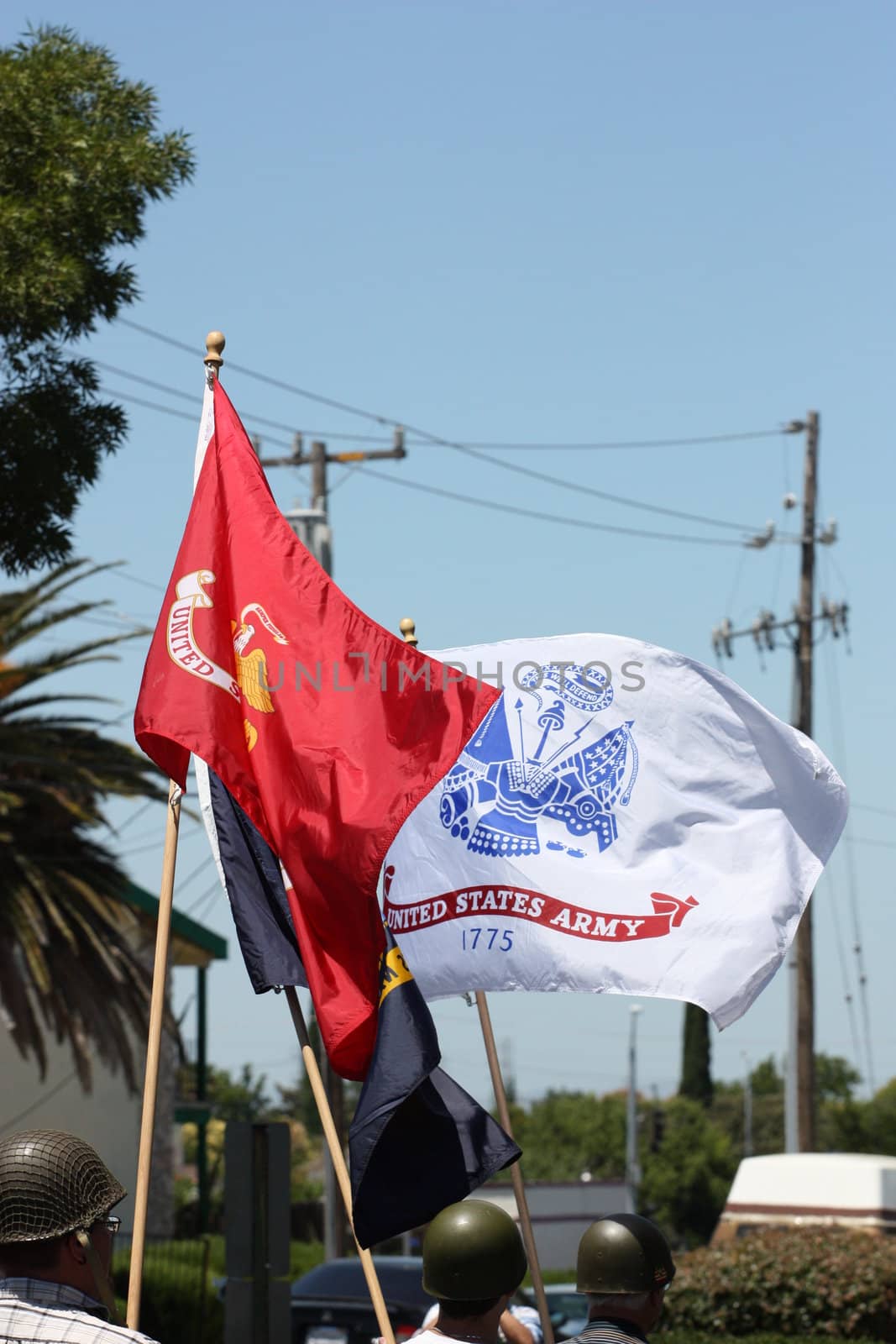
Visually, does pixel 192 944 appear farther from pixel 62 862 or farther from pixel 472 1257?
pixel 472 1257

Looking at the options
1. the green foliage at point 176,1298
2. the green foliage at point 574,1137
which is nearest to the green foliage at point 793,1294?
the green foliage at point 176,1298

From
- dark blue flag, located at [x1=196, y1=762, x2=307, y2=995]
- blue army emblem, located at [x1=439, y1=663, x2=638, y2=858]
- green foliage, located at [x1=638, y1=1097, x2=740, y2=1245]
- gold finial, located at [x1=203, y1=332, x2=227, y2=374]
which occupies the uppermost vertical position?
gold finial, located at [x1=203, y1=332, x2=227, y2=374]

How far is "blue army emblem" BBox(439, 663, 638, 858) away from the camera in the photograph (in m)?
7.64

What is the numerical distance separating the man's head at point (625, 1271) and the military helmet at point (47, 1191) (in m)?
1.86

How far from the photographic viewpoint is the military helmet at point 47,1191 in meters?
3.32

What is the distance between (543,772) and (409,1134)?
7.01 ft

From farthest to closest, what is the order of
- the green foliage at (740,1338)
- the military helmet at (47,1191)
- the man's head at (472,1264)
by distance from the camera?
the green foliage at (740,1338) < the man's head at (472,1264) < the military helmet at (47,1191)

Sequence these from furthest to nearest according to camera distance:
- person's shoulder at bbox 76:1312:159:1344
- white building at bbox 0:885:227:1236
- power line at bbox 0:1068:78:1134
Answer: white building at bbox 0:885:227:1236 → power line at bbox 0:1068:78:1134 → person's shoulder at bbox 76:1312:159:1344

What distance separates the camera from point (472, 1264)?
4.64 meters

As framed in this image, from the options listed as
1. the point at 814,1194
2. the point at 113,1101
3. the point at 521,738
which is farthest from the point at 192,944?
the point at 521,738

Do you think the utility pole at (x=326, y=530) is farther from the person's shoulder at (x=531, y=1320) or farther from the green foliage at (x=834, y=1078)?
the green foliage at (x=834, y=1078)

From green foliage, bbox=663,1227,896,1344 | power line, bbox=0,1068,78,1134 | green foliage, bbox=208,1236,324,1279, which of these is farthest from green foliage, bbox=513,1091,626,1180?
green foliage, bbox=663,1227,896,1344

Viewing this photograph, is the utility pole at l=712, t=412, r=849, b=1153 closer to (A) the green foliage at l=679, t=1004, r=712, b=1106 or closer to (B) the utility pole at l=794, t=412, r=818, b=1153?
(B) the utility pole at l=794, t=412, r=818, b=1153

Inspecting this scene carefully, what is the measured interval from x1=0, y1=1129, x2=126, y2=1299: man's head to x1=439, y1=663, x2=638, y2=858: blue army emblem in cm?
426
